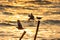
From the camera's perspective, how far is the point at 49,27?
1.62 metres

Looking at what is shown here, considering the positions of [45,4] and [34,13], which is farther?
[45,4]

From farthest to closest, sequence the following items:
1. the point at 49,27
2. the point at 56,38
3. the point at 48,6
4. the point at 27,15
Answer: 1. the point at 48,6
2. the point at 27,15
3. the point at 49,27
4. the point at 56,38

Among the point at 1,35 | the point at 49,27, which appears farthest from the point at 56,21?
the point at 1,35

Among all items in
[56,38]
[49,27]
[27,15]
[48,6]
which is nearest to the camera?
[56,38]

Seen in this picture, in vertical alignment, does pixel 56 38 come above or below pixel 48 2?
below

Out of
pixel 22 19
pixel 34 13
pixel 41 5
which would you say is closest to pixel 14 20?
pixel 22 19

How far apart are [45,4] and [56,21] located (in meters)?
0.25

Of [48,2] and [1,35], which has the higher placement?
[48,2]

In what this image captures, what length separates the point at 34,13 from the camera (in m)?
1.75

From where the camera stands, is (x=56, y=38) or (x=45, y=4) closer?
(x=56, y=38)

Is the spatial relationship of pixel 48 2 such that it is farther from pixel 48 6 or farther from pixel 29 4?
pixel 29 4

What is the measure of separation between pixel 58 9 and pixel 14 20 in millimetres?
409

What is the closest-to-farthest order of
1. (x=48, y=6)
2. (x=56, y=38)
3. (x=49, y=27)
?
(x=56, y=38) < (x=49, y=27) < (x=48, y=6)

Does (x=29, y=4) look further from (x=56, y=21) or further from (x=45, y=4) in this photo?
(x=56, y=21)
